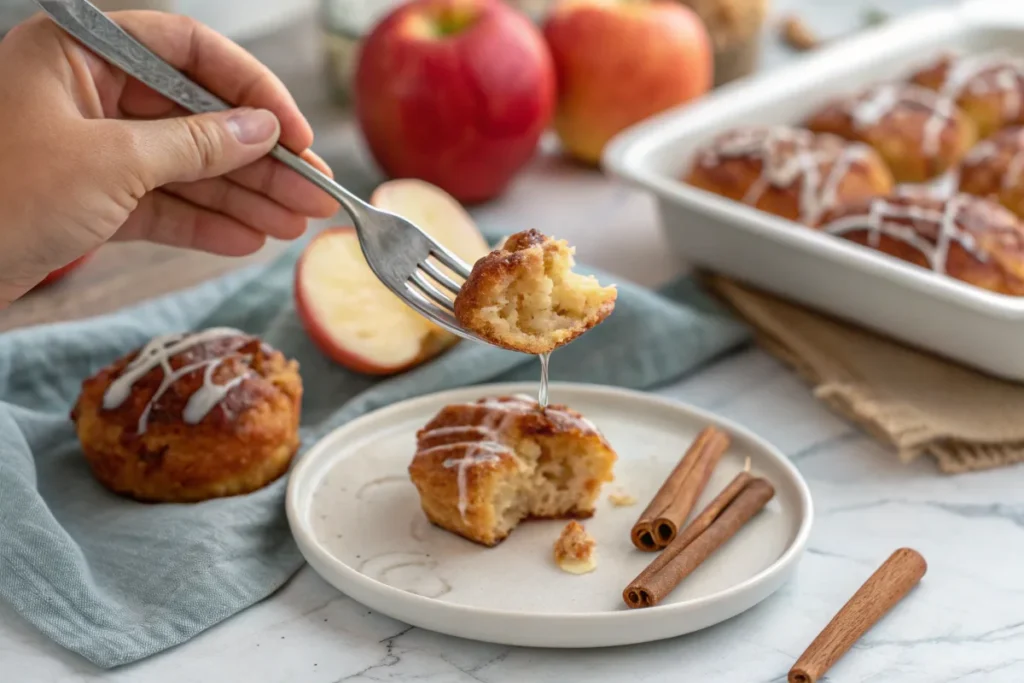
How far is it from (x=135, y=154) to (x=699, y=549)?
2.83 feet

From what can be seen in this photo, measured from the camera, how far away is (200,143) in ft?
5.27

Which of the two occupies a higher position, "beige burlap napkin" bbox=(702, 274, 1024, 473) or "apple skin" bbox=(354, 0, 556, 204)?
"apple skin" bbox=(354, 0, 556, 204)

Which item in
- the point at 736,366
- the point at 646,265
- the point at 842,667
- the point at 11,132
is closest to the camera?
the point at 842,667

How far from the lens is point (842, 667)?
1381mm

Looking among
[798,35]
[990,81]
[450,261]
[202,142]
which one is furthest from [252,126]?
[798,35]

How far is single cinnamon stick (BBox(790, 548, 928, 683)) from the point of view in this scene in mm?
1350

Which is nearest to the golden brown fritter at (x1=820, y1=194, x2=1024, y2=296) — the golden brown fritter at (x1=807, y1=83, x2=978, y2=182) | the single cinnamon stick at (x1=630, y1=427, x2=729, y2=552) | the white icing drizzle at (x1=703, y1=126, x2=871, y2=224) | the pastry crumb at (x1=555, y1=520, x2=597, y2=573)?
the white icing drizzle at (x1=703, y1=126, x2=871, y2=224)

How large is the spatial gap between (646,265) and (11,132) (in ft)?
4.35

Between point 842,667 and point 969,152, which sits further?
point 969,152

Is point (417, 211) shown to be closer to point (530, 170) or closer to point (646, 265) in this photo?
point (646, 265)

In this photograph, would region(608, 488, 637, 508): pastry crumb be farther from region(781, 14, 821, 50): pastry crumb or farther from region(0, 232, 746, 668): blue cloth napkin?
region(781, 14, 821, 50): pastry crumb

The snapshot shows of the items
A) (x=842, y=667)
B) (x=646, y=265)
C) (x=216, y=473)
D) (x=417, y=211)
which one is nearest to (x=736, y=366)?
(x=646, y=265)

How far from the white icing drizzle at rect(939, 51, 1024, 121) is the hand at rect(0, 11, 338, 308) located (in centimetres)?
151

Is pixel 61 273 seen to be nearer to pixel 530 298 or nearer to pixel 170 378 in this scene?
pixel 170 378
